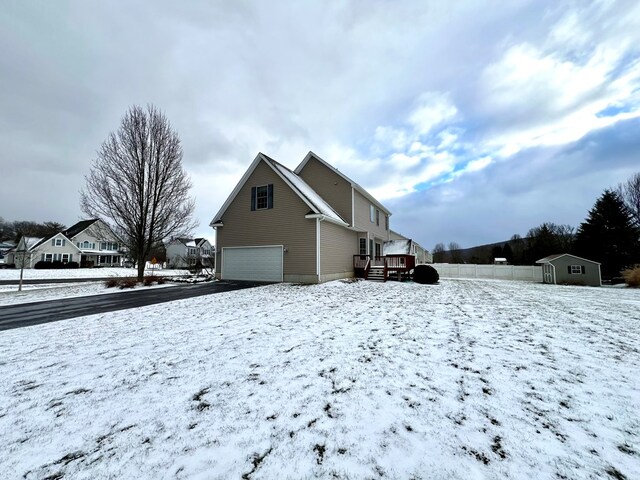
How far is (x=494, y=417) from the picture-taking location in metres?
2.44

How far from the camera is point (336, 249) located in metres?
15.6

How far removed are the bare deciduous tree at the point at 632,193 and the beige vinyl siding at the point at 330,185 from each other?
31624mm

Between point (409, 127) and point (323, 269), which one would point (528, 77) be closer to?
point (409, 127)

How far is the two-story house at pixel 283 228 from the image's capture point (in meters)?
13.9

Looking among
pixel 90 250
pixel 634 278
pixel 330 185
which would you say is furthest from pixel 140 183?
pixel 90 250

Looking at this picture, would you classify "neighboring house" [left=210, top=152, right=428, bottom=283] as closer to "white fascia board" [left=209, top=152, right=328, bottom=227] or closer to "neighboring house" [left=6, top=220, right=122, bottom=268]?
"white fascia board" [left=209, top=152, right=328, bottom=227]

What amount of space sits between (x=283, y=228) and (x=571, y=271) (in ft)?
76.3

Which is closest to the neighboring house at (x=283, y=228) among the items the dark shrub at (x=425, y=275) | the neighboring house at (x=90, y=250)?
the dark shrub at (x=425, y=275)

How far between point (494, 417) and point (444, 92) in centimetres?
1425

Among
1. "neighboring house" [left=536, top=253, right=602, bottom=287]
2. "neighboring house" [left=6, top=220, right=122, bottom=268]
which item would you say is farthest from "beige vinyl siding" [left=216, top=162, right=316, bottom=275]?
"neighboring house" [left=6, top=220, right=122, bottom=268]

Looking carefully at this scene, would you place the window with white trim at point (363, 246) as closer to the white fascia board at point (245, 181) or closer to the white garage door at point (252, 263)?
the white fascia board at point (245, 181)

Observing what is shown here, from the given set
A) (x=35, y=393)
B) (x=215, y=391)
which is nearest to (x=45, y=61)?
(x=35, y=393)

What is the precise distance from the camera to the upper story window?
1503cm

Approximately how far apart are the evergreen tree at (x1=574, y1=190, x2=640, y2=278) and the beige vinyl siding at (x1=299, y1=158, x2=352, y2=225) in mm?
28091
